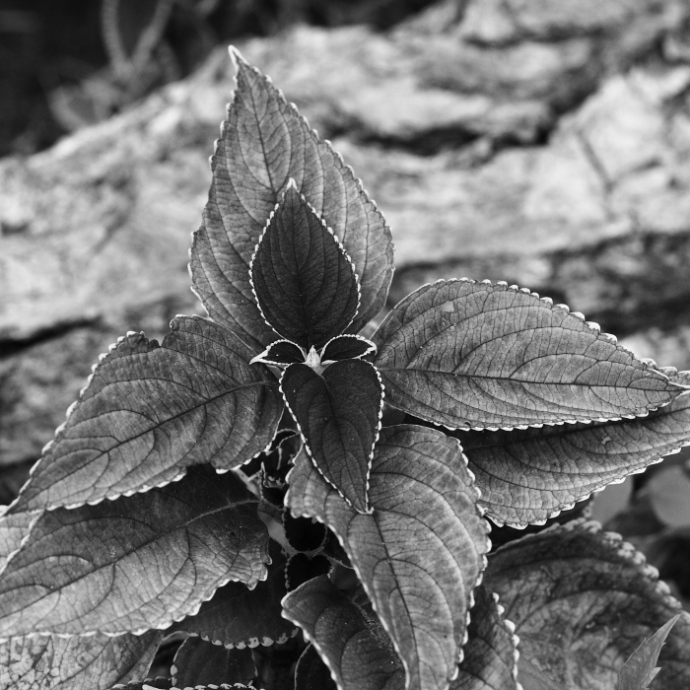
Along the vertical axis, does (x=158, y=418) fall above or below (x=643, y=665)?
above

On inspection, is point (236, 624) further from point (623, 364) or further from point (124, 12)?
point (124, 12)

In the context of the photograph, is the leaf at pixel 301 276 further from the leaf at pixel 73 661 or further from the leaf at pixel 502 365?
the leaf at pixel 73 661

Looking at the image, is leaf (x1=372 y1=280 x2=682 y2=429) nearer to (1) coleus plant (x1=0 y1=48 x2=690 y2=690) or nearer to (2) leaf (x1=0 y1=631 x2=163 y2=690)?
(1) coleus plant (x1=0 y1=48 x2=690 y2=690)

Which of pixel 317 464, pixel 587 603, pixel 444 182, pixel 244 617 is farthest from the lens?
pixel 444 182

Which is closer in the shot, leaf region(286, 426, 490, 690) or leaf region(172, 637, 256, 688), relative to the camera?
leaf region(286, 426, 490, 690)

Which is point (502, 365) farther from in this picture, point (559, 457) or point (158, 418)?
point (158, 418)

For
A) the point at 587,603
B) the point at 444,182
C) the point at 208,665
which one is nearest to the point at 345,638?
the point at 208,665

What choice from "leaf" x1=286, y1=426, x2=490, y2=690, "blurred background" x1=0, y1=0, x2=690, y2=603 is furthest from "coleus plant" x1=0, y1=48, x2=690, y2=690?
"blurred background" x1=0, y1=0, x2=690, y2=603
